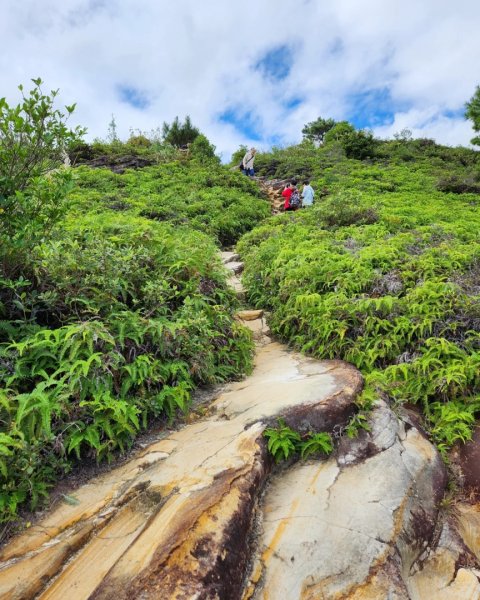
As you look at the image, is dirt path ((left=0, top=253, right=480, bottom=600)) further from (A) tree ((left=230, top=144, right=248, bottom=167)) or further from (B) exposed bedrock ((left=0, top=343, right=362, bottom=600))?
(A) tree ((left=230, top=144, right=248, bottom=167))

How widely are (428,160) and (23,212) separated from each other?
28.8 meters

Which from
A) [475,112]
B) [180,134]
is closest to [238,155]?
[180,134]

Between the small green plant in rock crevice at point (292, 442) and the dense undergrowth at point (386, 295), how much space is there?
2.46ft

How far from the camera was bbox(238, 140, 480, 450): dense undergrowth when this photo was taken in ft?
16.4

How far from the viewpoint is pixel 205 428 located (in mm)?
4227

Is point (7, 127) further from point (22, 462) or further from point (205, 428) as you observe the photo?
point (205, 428)

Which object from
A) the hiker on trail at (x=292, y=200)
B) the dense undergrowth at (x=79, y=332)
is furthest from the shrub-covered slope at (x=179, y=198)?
the dense undergrowth at (x=79, y=332)

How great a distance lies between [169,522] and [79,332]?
84.5 inches

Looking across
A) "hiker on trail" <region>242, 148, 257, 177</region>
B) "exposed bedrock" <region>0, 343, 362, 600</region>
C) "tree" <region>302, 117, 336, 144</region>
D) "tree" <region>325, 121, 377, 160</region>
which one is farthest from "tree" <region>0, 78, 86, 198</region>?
"tree" <region>302, 117, 336, 144</region>

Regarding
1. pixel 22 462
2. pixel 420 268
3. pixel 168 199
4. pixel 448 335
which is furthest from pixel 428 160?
pixel 22 462

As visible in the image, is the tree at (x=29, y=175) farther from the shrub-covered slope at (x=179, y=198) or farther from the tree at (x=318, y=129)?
the tree at (x=318, y=129)

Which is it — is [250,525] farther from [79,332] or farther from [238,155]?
[238,155]

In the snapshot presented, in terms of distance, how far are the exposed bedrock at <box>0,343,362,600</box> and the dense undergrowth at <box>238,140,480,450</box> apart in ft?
4.47

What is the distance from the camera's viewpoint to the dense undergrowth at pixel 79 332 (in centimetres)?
349
